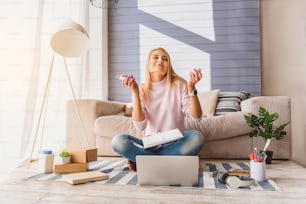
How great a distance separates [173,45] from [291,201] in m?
2.46

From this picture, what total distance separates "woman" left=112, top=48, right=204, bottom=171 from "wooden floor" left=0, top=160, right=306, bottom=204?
0.35m

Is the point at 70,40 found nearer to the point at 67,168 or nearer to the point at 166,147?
the point at 67,168

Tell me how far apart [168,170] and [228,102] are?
4.76 feet

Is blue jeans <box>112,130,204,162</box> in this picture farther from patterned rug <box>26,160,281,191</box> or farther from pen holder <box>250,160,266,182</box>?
pen holder <box>250,160,266,182</box>

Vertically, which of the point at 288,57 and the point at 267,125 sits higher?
the point at 288,57

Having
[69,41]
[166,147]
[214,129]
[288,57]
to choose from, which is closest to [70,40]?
[69,41]

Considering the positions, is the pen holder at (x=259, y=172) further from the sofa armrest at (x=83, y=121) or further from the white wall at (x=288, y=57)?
the sofa armrest at (x=83, y=121)

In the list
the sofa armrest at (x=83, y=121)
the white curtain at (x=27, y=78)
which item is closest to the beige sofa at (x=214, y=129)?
the sofa armrest at (x=83, y=121)

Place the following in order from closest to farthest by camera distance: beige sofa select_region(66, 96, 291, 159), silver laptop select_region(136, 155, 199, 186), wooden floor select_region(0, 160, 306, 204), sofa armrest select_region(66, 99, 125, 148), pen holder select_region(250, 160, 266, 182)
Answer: wooden floor select_region(0, 160, 306, 204) → silver laptop select_region(136, 155, 199, 186) → pen holder select_region(250, 160, 266, 182) → beige sofa select_region(66, 96, 291, 159) → sofa armrest select_region(66, 99, 125, 148)

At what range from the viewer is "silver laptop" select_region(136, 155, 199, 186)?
1354 mm

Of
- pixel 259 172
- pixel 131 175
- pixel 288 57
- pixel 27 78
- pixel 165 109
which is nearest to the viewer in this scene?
pixel 259 172

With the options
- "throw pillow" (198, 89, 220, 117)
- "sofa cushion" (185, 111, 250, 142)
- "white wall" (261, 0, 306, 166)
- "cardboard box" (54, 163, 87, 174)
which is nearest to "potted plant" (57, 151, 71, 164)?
"cardboard box" (54, 163, 87, 174)

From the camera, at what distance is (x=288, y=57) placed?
2.52 m

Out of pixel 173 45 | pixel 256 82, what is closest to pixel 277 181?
pixel 256 82
